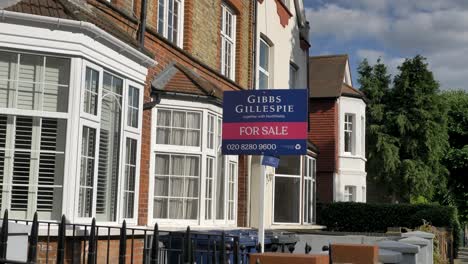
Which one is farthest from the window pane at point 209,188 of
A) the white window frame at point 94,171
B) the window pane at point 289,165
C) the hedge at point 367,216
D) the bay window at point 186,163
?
the hedge at point 367,216

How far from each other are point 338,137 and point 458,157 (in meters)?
13.2

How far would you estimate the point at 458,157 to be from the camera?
38500mm

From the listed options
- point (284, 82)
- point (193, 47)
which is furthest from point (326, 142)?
point (193, 47)

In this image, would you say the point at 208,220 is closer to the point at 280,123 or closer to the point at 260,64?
the point at 280,123

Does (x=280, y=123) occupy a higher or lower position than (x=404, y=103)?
lower

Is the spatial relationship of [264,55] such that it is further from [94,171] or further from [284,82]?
[94,171]

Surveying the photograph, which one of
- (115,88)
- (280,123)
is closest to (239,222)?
(280,123)

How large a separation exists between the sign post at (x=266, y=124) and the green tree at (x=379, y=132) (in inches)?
864

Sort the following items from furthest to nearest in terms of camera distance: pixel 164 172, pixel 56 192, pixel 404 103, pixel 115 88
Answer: pixel 404 103 < pixel 164 172 < pixel 115 88 < pixel 56 192

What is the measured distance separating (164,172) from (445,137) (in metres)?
25.7

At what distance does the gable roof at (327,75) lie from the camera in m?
28.9

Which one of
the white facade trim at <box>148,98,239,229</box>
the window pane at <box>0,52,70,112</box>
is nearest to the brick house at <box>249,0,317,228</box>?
the white facade trim at <box>148,98,239,229</box>

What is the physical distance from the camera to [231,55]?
54.7 feet

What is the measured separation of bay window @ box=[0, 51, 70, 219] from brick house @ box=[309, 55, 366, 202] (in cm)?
2146
